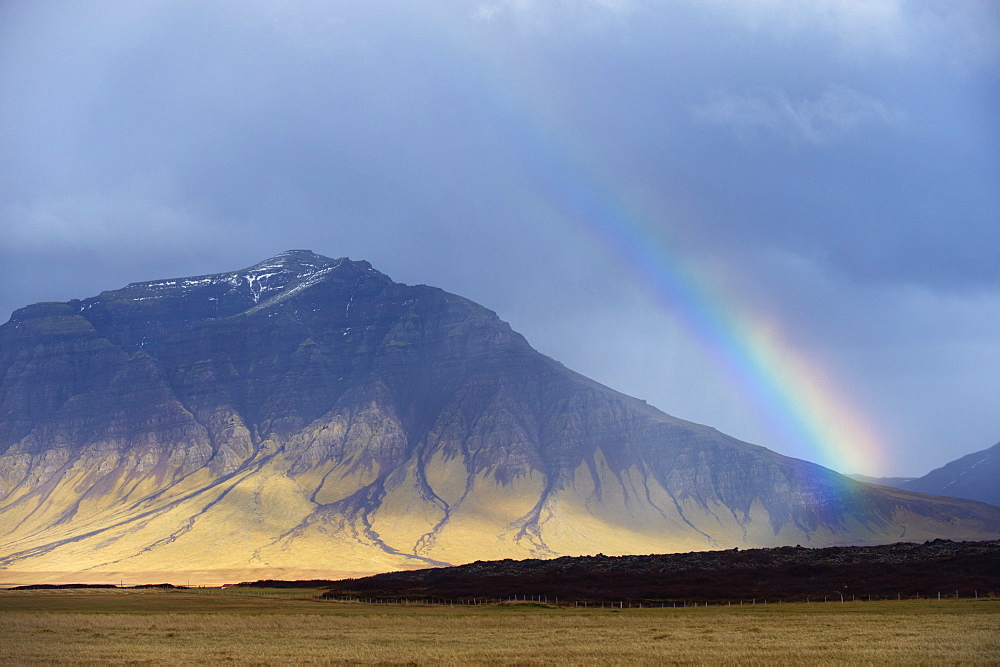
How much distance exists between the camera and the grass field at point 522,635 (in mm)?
50781

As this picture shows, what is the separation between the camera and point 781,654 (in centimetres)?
4891

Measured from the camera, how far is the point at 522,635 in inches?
2569

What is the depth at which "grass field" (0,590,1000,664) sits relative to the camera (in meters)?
50.8

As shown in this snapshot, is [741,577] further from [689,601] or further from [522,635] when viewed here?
[522,635]

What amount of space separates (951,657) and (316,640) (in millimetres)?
38197

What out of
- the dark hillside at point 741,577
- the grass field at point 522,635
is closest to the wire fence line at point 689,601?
the dark hillside at point 741,577

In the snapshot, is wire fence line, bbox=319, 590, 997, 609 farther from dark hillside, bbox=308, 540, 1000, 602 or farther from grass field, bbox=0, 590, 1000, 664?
grass field, bbox=0, 590, 1000, 664

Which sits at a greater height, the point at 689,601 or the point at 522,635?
the point at 522,635

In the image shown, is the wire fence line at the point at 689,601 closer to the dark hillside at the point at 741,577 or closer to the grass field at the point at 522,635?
the dark hillside at the point at 741,577

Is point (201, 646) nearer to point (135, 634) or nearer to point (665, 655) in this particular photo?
point (135, 634)

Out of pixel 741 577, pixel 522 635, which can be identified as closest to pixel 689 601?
pixel 741 577

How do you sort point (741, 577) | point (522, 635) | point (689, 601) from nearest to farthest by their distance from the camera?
1. point (522, 635)
2. point (689, 601)
3. point (741, 577)

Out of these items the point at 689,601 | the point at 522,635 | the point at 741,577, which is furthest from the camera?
the point at 741,577

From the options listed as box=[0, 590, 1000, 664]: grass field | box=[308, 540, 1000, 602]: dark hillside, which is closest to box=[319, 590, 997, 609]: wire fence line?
box=[308, 540, 1000, 602]: dark hillside
